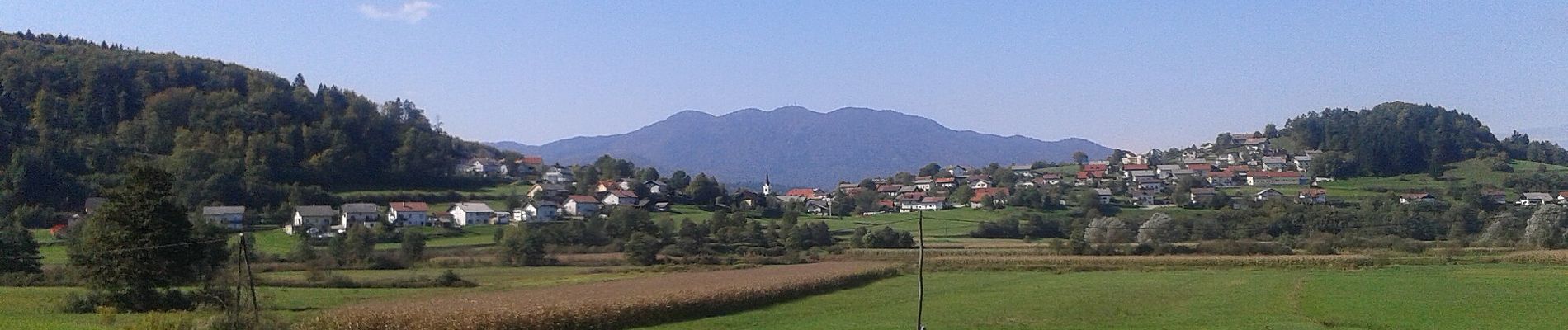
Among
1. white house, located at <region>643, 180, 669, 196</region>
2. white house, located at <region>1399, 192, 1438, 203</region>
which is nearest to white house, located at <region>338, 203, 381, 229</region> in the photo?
white house, located at <region>643, 180, 669, 196</region>

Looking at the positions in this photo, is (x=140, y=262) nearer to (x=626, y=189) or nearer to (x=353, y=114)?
(x=626, y=189)

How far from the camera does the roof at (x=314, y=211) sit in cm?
7775

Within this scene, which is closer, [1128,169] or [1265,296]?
[1265,296]

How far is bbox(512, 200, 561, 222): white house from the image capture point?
9088 cm

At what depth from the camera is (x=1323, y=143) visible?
505 feet

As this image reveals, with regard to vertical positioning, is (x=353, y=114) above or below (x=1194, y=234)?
above

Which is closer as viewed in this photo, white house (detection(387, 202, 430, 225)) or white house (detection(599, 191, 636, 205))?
white house (detection(387, 202, 430, 225))

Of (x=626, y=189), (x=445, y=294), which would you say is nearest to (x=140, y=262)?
(x=445, y=294)

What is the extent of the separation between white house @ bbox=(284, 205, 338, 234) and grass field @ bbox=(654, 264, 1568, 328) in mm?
43058

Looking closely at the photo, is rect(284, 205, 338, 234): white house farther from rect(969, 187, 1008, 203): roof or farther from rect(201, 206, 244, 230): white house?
rect(969, 187, 1008, 203): roof

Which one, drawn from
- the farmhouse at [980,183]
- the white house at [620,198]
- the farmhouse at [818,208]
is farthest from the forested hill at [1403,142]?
the white house at [620,198]

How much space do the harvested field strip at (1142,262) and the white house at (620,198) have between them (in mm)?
47575

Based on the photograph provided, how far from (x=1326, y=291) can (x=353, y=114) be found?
104 meters

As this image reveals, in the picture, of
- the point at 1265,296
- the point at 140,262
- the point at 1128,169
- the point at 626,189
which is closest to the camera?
the point at 140,262
